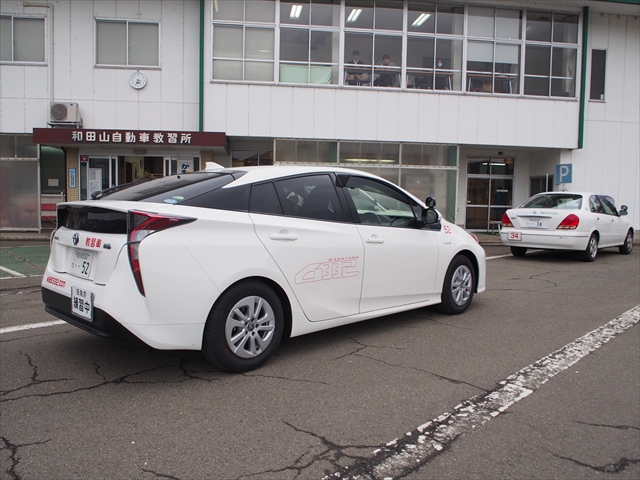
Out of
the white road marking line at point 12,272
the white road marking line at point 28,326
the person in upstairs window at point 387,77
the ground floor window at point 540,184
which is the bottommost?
the white road marking line at point 28,326

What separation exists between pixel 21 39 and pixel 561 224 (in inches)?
653

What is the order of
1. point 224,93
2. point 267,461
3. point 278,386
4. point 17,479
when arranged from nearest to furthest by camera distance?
point 17,479, point 267,461, point 278,386, point 224,93

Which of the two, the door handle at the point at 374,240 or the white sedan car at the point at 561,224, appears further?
the white sedan car at the point at 561,224

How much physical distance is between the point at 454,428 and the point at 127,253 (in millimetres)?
2453

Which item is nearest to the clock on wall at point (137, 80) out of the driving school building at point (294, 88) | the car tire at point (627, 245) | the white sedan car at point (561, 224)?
the driving school building at point (294, 88)

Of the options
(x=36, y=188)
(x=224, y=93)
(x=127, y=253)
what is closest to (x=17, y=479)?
(x=127, y=253)

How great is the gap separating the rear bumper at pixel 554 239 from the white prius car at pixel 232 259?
695cm

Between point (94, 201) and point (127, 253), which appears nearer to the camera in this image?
point (127, 253)

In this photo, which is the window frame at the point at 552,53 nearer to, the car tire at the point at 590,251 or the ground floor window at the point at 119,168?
the car tire at the point at 590,251

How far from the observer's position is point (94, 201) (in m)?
4.19

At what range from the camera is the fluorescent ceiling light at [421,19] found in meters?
17.8

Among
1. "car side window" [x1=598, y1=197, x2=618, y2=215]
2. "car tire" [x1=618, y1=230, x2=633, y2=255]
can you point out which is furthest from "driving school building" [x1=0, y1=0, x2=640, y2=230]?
"car side window" [x1=598, y1=197, x2=618, y2=215]

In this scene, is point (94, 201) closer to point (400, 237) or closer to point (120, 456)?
point (120, 456)

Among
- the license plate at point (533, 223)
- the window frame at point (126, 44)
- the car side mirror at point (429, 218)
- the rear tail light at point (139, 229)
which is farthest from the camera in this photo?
the window frame at point (126, 44)
